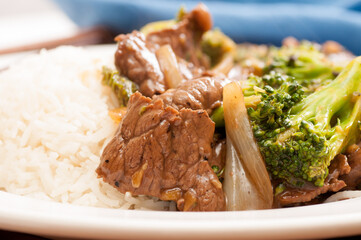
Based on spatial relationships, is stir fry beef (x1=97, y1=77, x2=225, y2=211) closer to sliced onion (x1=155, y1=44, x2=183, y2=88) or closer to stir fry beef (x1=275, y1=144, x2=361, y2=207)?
stir fry beef (x1=275, y1=144, x2=361, y2=207)

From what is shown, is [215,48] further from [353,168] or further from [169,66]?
[353,168]

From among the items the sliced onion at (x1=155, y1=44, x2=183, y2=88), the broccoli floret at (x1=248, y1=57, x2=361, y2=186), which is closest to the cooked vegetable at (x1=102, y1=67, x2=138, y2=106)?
the sliced onion at (x1=155, y1=44, x2=183, y2=88)

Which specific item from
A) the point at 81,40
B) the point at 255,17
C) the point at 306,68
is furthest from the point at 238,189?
the point at 255,17

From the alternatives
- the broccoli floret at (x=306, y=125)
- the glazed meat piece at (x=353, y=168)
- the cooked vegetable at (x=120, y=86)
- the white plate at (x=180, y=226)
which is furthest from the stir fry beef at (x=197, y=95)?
the glazed meat piece at (x=353, y=168)

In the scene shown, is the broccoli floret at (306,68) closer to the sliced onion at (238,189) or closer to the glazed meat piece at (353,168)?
the glazed meat piece at (353,168)

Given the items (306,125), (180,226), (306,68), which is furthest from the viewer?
(306,68)

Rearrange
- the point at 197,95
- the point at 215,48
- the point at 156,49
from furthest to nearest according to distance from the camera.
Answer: the point at 215,48 → the point at 156,49 → the point at 197,95

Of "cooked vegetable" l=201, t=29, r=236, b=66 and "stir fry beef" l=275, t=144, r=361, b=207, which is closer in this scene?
"stir fry beef" l=275, t=144, r=361, b=207

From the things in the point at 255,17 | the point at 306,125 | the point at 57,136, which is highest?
the point at 306,125
